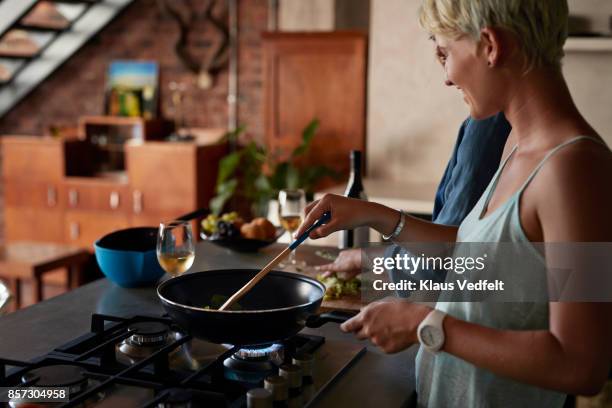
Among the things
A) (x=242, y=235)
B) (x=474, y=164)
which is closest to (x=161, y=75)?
(x=242, y=235)

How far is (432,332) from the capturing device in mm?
1009

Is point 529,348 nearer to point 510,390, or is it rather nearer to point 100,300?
point 510,390

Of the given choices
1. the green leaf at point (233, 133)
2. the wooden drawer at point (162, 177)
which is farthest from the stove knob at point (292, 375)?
the wooden drawer at point (162, 177)

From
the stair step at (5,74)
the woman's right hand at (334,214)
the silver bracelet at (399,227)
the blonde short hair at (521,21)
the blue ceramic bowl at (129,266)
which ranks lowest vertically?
the blue ceramic bowl at (129,266)

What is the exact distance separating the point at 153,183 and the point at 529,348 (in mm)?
4945

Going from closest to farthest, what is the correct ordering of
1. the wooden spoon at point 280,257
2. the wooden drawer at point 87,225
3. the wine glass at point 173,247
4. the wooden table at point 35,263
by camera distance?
the wooden spoon at point 280,257 < the wine glass at point 173,247 < the wooden table at point 35,263 < the wooden drawer at point 87,225

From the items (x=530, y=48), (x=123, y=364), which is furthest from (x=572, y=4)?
(x=123, y=364)

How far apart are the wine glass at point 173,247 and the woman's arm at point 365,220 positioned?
1.17ft

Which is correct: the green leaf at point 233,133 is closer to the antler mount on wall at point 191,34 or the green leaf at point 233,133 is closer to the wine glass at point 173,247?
the antler mount on wall at point 191,34

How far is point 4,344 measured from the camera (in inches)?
52.0

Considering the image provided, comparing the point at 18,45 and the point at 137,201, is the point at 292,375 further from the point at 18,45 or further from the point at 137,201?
the point at 18,45

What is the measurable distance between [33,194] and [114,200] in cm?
82

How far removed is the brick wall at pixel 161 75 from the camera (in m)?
5.88

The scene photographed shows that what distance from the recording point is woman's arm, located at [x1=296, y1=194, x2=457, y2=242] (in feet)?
4.56
